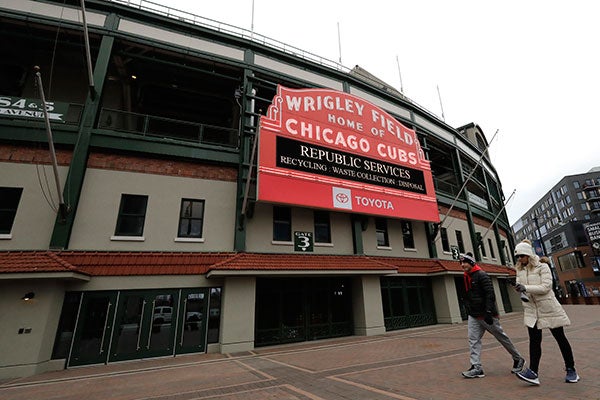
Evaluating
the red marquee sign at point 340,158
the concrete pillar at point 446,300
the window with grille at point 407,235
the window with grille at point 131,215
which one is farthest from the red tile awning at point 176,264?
the concrete pillar at point 446,300

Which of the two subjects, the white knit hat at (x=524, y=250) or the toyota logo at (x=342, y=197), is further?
the toyota logo at (x=342, y=197)

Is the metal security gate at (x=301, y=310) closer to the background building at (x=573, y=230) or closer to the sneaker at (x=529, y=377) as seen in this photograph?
the sneaker at (x=529, y=377)

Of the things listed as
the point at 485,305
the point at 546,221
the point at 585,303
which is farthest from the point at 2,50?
the point at 546,221

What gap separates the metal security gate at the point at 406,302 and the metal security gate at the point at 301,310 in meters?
2.41

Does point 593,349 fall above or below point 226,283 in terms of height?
below

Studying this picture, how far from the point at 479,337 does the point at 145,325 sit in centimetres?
1005

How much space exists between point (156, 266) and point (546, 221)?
326ft

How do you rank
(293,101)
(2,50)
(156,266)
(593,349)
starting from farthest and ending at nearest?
(293,101) < (2,50) < (156,266) < (593,349)

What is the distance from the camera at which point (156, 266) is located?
407 inches

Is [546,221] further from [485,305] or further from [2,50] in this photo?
[2,50]

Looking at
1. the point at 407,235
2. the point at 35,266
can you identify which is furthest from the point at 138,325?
the point at 407,235

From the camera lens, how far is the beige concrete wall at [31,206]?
9492 millimetres

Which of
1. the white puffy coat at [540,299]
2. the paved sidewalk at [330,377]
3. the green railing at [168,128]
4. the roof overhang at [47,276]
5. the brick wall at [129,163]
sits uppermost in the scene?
the green railing at [168,128]

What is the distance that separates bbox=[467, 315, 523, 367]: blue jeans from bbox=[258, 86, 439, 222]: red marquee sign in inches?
318
